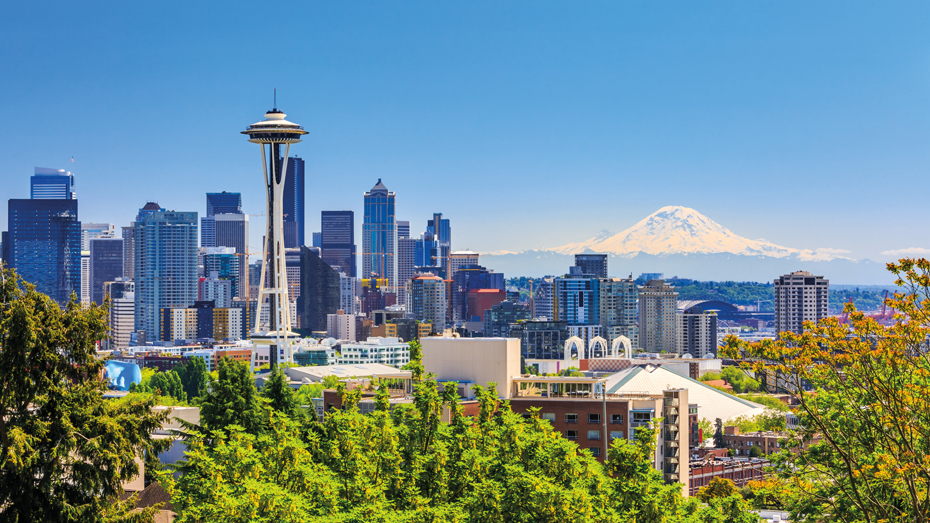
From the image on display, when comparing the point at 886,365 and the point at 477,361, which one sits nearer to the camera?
the point at 886,365

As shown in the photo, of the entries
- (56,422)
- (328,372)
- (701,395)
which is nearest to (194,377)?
(328,372)

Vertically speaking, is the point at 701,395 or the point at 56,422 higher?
the point at 56,422

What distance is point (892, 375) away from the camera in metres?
20.8

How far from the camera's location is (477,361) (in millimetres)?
62500

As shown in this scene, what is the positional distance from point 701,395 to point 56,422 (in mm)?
132565

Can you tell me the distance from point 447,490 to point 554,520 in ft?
17.7

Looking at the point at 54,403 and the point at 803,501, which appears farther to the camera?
the point at 803,501

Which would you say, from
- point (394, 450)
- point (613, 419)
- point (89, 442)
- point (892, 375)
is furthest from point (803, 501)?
point (613, 419)

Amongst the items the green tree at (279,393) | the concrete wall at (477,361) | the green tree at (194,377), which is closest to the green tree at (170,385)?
the green tree at (194,377)

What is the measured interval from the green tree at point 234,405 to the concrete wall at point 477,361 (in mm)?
14751

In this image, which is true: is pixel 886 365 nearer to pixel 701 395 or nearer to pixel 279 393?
pixel 279 393

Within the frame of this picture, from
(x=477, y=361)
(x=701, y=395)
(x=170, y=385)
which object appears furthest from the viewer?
(x=701, y=395)

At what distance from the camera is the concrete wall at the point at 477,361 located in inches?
2446

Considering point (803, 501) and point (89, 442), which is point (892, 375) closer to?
point (803, 501)
